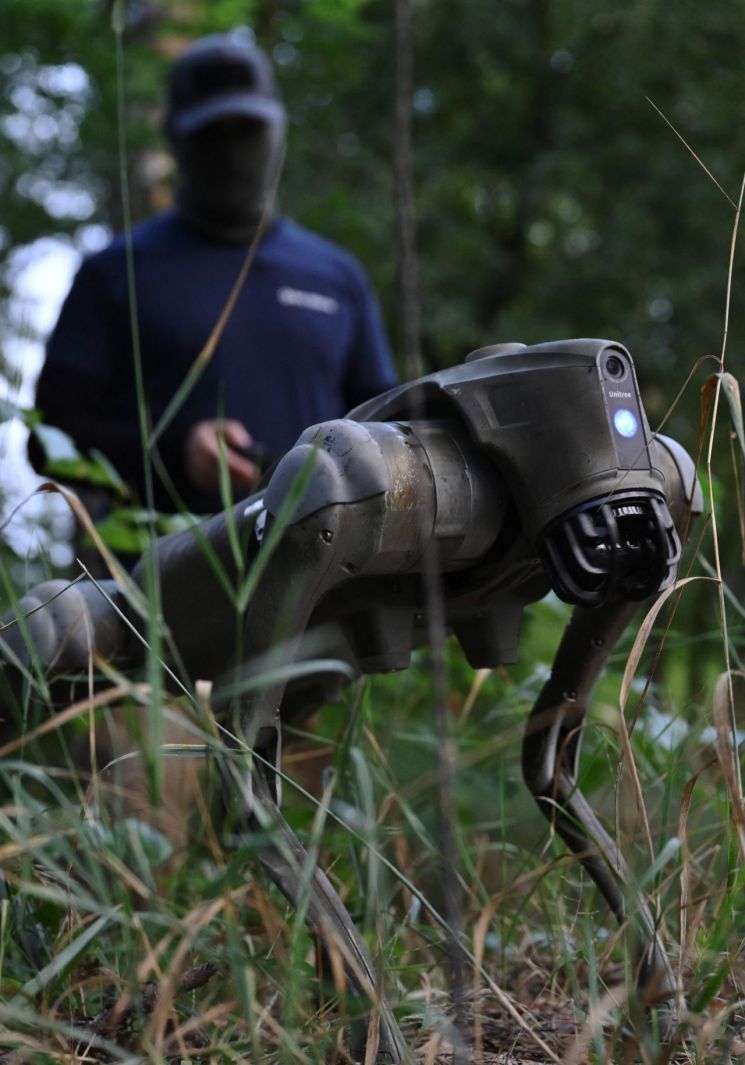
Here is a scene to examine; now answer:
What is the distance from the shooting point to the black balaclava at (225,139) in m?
3.46

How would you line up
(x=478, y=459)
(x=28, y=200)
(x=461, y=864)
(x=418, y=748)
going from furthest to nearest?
(x=28, y=200), (x=418, y=748), (x=461, y=864), (x=478, y=459)

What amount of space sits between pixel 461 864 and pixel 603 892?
2.18 feet

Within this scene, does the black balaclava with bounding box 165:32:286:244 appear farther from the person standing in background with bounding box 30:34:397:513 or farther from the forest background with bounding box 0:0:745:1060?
the forest background with bounding box 0:0:745:1060

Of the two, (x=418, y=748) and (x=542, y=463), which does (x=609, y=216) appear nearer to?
(x=418, y=748)

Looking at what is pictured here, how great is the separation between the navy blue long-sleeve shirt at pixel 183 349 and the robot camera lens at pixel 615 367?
1984 millimetres

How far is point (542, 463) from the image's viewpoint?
1.14 metres

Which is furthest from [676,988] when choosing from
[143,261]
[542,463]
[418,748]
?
[143,261]

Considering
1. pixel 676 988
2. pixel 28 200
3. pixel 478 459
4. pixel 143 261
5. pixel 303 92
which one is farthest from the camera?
pixel 28 200

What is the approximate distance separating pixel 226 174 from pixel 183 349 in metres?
0.59

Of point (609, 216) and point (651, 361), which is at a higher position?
point (609, 216)

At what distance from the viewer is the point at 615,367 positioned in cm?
115

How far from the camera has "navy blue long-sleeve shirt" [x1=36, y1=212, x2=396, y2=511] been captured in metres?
3.15

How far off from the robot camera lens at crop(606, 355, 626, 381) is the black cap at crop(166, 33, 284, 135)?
255 cm

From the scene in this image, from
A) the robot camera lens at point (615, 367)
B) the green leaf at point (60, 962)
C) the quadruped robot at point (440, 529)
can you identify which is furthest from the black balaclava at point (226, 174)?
the green leaf at point (60, 962)
